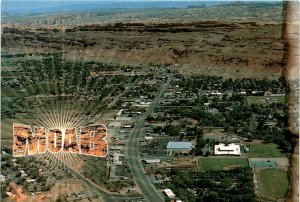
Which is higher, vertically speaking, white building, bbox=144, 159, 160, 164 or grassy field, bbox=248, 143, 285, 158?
grassy field, bbox=248, 143, 285, 158

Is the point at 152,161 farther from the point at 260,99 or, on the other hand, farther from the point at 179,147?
the point at 260,99

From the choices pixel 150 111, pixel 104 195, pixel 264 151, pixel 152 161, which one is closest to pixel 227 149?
pixel 264 151

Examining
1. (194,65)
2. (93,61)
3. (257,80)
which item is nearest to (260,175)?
(257,80)

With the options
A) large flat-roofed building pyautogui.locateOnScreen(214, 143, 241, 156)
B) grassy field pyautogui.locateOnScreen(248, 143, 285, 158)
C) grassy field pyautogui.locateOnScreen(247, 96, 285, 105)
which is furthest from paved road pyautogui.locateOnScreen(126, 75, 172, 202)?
grassy field pyautogui.locateOnScreen(247, 96, 285, 105)

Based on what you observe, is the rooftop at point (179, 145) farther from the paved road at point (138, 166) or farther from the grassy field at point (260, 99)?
the grassy field at point (260, 99)

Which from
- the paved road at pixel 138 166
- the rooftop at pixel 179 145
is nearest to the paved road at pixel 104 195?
the paved road at pixel 138 166

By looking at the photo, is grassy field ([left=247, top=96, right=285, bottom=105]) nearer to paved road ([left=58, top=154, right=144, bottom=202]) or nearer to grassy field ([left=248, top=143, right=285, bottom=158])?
grassy field ([left=248, top=143, right=285, bottom=158])
